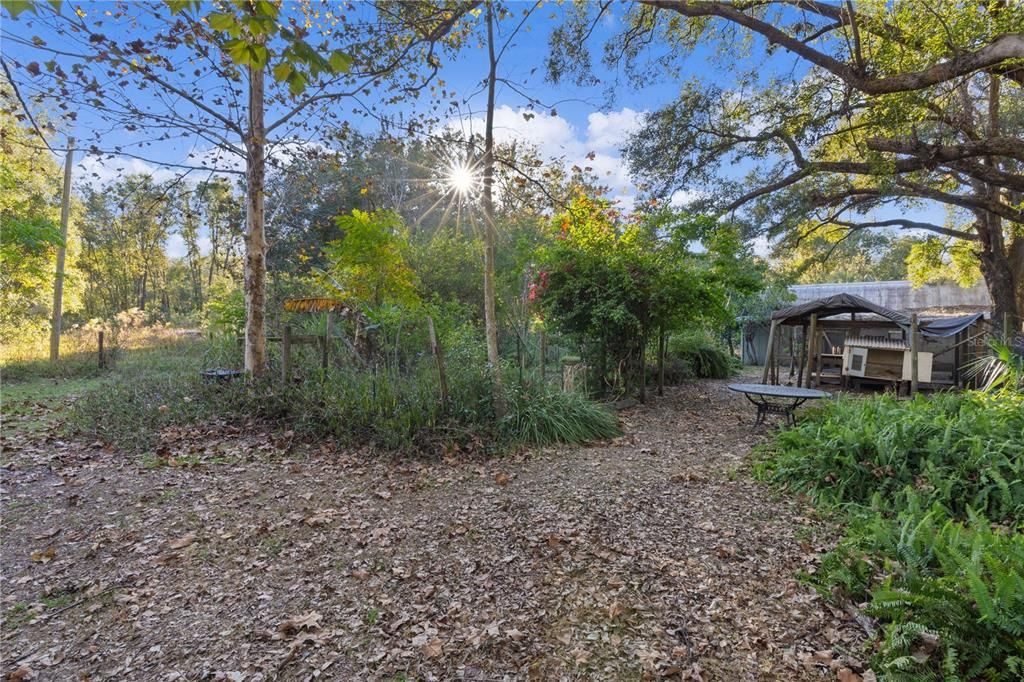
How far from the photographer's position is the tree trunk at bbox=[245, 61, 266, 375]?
695 cm

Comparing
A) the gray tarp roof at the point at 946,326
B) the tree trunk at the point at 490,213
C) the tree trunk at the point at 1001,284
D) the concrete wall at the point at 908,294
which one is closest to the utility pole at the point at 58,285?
the tree trunk at the point at 490,213

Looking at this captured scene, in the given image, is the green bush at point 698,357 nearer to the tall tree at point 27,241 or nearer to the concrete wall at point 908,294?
the concrete wall at point 908,294

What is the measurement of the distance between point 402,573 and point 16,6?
3176mm

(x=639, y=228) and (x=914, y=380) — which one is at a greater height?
(x=639, y=228)

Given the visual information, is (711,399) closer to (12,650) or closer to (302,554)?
(302,554)

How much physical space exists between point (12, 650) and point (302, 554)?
1.42 meters

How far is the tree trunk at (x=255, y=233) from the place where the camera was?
22.8 feet

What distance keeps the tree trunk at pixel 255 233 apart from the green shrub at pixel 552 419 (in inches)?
158

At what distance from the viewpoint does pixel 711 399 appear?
9422 mm

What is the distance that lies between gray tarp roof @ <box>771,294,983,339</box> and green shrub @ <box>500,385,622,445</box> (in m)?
6.26

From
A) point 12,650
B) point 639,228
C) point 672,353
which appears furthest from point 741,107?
point 12,650

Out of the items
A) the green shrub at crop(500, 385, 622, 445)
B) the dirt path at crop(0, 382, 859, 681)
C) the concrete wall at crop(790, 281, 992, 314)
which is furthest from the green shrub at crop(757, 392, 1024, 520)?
the concrete wall at crop(790, 281, 992, 314)

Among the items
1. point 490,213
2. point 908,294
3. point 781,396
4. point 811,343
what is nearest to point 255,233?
point 490,213

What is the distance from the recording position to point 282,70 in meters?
1.84
